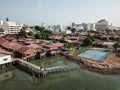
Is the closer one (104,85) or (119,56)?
(104,85)

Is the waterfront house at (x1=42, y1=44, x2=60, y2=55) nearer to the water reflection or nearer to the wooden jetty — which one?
the wooden jetty

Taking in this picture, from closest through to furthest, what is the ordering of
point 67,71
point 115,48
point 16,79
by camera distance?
point 16,79 → point 67,71 → point 115,48

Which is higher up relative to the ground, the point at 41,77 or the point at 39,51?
the point at 39,51

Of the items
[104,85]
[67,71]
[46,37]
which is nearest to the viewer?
[104,85]

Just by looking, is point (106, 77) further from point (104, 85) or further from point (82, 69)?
point (82, 69)

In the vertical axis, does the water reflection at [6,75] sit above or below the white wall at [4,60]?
below

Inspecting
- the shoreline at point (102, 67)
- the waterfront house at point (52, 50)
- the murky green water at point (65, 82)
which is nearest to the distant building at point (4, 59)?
the murky green water at point (65, 82)

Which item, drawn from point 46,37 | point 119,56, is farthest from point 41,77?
point 46,37

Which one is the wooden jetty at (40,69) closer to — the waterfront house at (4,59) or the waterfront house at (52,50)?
the waterfront house at (4,59)

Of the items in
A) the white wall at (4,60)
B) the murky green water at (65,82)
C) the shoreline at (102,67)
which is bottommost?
the murky green water at (65,82)
